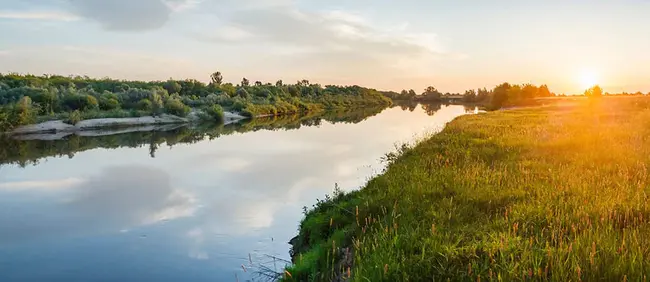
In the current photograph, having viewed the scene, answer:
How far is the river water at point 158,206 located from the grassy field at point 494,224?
193 cm

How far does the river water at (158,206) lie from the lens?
998 cm

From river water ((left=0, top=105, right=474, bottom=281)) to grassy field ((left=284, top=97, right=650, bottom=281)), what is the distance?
1.93 metres

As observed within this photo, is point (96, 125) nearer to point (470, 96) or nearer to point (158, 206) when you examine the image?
point (158, 206)

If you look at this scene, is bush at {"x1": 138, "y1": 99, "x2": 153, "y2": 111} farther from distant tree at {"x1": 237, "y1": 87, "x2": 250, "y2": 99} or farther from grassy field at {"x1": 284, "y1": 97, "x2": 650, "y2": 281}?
grassy field at {"x1": 284, "y1": 97, "x2": 650, "y2": 281}

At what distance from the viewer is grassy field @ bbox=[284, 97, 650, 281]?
5.24 m

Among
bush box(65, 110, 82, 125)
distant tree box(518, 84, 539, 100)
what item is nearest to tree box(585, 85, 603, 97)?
distant tree box(518, 84, 539, 100)

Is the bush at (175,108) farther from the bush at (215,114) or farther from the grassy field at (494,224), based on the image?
the grassy field at (494,224)

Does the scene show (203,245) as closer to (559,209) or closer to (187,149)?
(559,209)

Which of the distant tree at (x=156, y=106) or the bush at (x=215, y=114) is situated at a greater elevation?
the distant tree at (x=156, y=106)

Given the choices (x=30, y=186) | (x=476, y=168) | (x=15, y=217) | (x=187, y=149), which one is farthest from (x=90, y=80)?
(x=476, y=168)

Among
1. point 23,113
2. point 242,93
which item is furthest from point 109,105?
point 242,93

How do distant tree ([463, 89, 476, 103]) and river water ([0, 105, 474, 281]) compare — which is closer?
river water ([0, 105, 474, 281])

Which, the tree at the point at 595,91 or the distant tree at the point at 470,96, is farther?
the distant tree at the point at 470,96

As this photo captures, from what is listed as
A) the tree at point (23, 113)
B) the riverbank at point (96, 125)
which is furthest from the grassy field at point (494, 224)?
the tree at point (23, 113)
